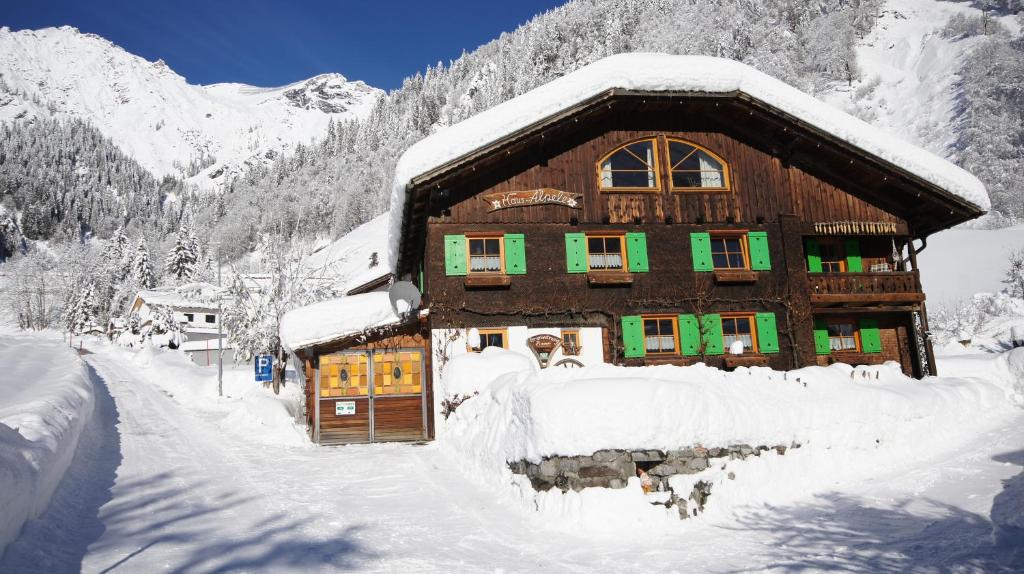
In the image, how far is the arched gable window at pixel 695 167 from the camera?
17.8m

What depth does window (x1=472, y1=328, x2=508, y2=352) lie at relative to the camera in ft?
52.9

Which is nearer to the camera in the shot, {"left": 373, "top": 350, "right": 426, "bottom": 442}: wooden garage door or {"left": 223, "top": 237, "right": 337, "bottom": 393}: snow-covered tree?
{"left": 373, "top": 350, "right": 426, "bottom": 442}: wooden garage door

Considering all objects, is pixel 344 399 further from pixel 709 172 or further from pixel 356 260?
pixel 356 260

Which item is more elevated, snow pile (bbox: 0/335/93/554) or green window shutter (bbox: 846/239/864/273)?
green window shutter (bbox: 846/239/864/273)

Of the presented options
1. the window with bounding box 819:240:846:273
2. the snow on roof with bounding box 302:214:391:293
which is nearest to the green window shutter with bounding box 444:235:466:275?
the snow on roof with bounding box 302:214:391:293

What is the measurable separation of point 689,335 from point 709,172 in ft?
15.6

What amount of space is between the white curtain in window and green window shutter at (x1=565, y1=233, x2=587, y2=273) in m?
3.99

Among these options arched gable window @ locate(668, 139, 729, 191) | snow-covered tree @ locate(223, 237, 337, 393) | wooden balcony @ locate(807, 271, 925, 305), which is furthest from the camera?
snow-covered tree @ locate(223, 237, 337, 393)

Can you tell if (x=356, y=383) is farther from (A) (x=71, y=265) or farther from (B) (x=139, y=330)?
(A) (x=71, y=265)

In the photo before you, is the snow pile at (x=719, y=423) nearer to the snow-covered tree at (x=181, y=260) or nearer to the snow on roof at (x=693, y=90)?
the snow on roof at (x=693, y=90)

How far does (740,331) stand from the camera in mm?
17172

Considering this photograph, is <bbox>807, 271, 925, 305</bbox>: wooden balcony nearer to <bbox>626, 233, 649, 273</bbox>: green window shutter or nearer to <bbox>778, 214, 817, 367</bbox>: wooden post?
<bbox>778, 214, 817, 367</bbox>: wooden post

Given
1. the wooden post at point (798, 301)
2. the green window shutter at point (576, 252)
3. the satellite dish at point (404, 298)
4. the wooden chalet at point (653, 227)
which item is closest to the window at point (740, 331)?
the wooden chalet at point (653, 227)

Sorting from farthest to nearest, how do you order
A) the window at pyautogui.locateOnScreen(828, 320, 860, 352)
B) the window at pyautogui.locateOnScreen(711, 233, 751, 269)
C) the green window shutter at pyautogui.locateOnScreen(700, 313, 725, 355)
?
the window at pyautogui.locateOnScreen(828, 320, 860, 352)
the window at pyautogui.locateOnScreen(711, 233, 751, 269)
the green window shutter at pyautogui.locateOnScreen(700, 313, 725, 355)
